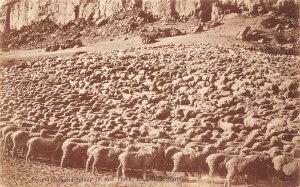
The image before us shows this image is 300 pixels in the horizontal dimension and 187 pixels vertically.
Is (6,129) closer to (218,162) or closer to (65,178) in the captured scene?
(65,178)

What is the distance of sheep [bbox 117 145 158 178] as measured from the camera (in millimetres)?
5904

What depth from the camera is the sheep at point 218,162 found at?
19.0 feet

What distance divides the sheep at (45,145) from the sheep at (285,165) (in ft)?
9.09

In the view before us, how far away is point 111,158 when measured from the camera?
19.5 feet

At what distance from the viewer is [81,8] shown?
726 cm

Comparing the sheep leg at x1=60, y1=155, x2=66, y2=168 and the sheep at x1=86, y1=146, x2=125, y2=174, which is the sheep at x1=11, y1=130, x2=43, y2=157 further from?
the sheep at x1=86, y1=146, x2=125, y2=174

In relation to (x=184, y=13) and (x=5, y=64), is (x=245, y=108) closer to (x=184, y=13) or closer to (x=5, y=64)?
(x=184, y=13)

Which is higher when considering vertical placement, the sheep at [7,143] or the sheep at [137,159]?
the sheep at [7,143]

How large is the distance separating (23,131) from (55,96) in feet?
2.76

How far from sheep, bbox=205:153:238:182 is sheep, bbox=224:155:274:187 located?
60mm

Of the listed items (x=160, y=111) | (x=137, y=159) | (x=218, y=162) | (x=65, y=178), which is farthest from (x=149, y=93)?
(x=65, y=178)

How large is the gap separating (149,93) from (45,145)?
1.65 meters

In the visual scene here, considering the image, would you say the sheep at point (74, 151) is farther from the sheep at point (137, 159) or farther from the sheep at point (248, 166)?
the sheep at point (248, 166)

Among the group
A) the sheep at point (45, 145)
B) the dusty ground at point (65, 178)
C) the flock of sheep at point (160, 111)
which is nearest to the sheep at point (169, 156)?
the flock of sheep at point (160, 111)
